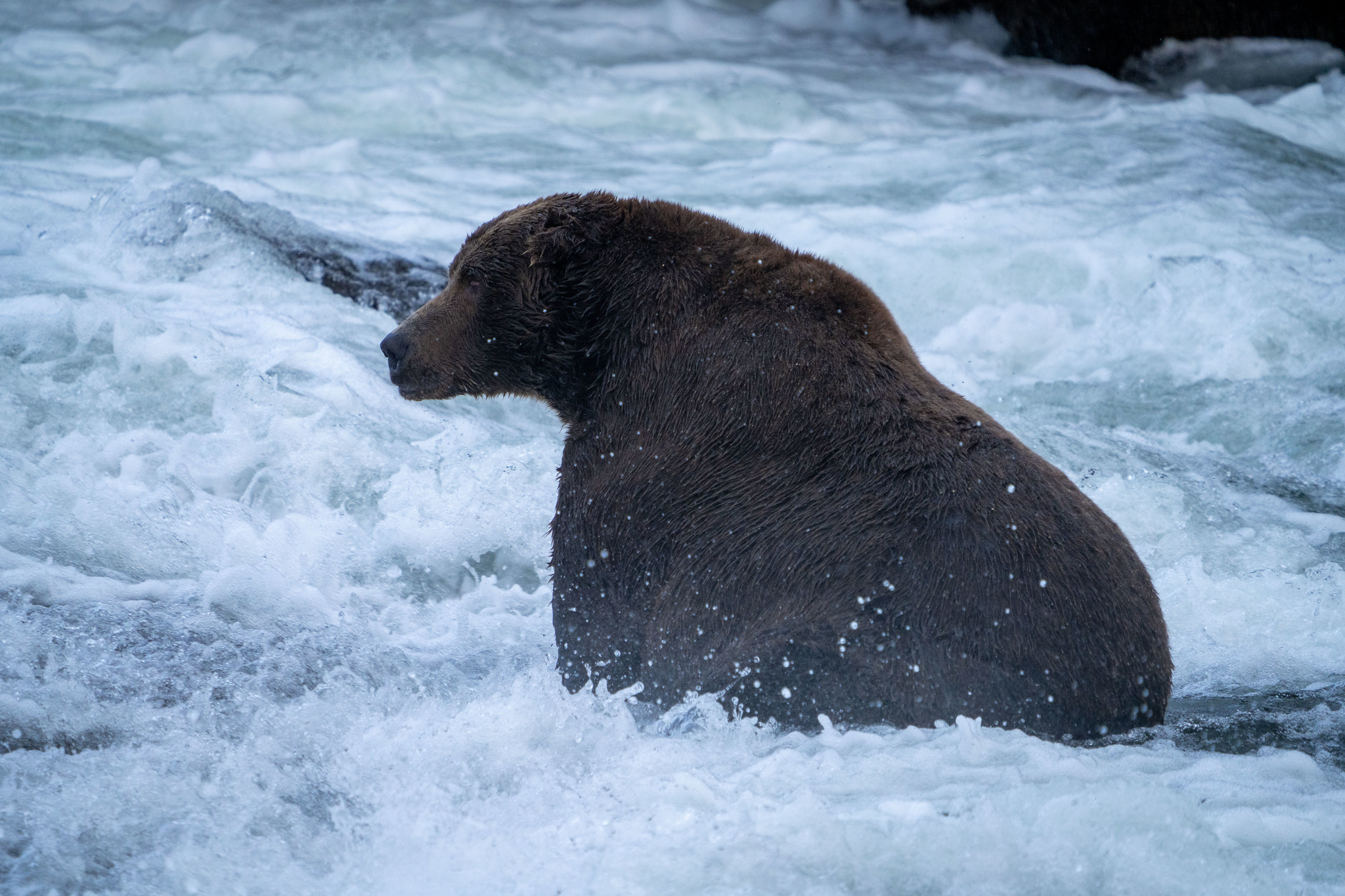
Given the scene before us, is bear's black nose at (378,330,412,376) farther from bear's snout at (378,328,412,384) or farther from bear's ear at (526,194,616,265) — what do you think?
bear's ear at (526,194,616,265)

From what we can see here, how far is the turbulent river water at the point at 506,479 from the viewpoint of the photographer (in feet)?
10.0

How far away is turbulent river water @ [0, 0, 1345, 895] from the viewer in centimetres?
305

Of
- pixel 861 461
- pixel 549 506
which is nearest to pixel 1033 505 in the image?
pixel 861 461

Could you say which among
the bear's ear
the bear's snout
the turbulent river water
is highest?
→ the bear's ear

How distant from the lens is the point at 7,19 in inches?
564

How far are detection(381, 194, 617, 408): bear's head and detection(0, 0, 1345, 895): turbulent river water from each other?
99 cm

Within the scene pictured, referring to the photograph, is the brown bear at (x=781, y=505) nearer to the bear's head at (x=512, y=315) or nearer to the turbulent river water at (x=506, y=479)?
the bear's head at (x=512, y=315)

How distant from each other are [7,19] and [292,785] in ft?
47.0

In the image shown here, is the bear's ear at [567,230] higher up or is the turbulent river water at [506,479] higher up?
the bear's ear at [567,230]

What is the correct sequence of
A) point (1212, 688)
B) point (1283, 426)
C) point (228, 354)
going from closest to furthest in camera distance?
point (1212, 688) → point (228, 354) → point (1283, 426)

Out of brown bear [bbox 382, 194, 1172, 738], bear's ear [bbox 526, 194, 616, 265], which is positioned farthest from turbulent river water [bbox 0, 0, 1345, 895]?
bear's ear [bbox 526, 194, 616, 265]

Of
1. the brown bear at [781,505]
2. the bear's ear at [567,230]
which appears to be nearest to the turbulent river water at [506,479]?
the brown bear at [781,505]

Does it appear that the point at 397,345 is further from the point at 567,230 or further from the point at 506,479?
the point at 506,479

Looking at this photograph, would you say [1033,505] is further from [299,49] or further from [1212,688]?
[299,49]
